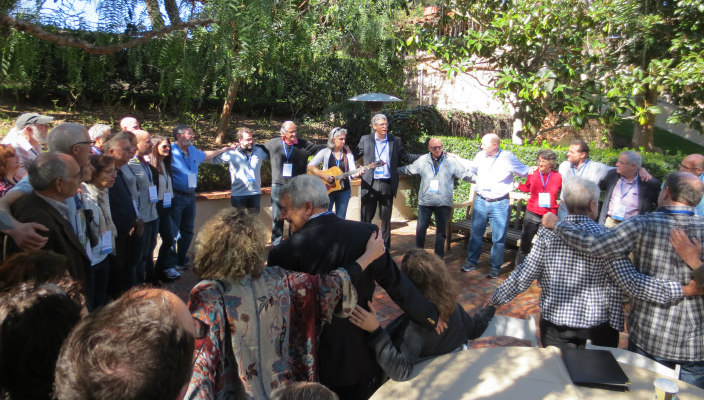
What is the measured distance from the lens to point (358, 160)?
970 cm

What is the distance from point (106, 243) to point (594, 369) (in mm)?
3483

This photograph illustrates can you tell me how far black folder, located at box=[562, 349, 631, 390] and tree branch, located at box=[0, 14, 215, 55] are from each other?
274 centimetres

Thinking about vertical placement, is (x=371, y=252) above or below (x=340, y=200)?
above

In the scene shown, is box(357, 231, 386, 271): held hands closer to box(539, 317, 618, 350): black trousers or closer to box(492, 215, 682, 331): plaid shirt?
box(492, 215, 682, 331): plaid shirt

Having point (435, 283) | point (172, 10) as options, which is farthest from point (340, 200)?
point (435, 283)

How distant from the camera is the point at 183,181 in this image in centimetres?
571

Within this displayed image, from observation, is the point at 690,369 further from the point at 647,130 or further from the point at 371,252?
the point at 647,130

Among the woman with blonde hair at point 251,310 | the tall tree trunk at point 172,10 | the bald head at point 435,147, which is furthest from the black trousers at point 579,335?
the bald head at point 435,147

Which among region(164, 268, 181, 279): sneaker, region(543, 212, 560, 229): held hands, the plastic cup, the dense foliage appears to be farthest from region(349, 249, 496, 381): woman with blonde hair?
the dense foliage

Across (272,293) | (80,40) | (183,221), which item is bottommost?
(183,221)

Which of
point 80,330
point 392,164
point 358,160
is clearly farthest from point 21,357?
point 358,160

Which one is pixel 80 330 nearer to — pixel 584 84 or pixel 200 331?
pixel 200 331

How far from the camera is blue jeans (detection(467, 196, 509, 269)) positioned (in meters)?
6.10

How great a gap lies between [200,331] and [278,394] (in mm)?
644
